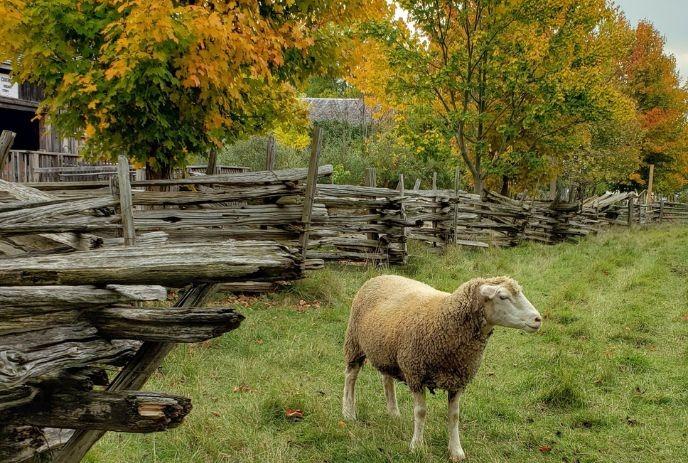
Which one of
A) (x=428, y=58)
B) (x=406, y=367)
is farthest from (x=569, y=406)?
(x=428, y=58)

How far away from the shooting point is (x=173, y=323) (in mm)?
2518

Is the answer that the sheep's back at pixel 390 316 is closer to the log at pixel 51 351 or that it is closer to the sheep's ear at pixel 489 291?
the sheep's ear at pixel 489 291

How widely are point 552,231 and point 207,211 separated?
14.7m

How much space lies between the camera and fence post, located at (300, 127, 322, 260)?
352 inches

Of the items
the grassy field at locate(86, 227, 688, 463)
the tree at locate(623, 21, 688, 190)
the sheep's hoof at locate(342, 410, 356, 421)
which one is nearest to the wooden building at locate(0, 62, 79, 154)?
the grassy field at locate(86, 227, 688, 463)

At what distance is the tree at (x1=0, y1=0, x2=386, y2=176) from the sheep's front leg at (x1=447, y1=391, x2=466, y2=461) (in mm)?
4457

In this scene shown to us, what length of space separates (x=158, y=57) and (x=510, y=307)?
462cm

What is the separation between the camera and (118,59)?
6773 millimetres

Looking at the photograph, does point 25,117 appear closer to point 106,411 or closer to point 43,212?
point 43,212

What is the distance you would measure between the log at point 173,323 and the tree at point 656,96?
31990 millimetres

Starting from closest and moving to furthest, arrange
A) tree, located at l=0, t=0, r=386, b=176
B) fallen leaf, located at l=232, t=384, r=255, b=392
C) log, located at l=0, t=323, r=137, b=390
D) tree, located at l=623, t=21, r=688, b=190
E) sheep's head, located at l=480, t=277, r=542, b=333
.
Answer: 1. log, located at l=0, t=323, r=137, b=390
2. sheep's head, located at l=480, t=277, r=542, b=333
3. fallen leaf, located at l=232, t=384, r=255, b=392
4. tree, located at l=0, t=0, r=386, b=176
5. tree, located at l=623, t=21, r=688, b=190

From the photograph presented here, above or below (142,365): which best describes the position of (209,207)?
above

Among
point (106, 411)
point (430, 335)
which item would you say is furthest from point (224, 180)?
point (106, 411)

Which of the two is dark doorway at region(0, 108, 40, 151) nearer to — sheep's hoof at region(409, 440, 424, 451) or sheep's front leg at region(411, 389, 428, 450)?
sheep's front leg at region(411, 389, 428, 450)
